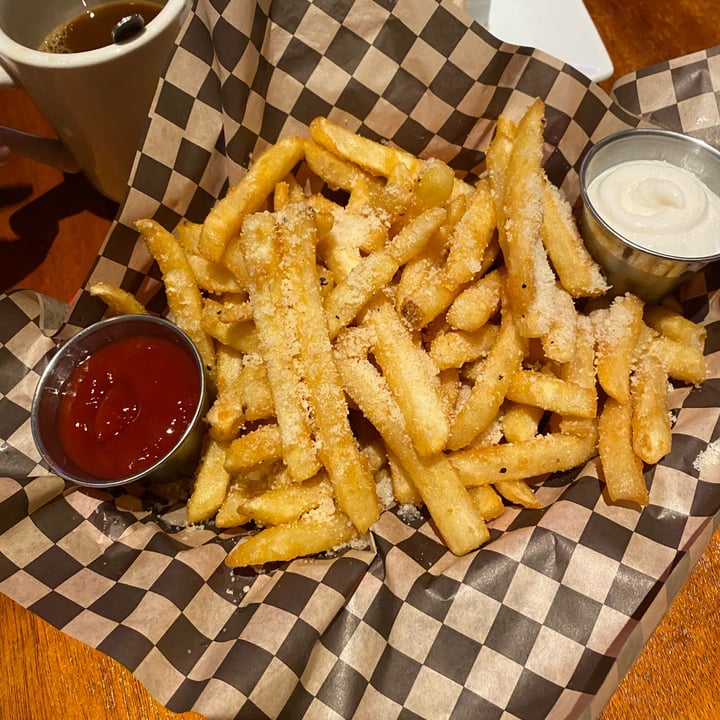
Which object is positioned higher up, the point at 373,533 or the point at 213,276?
the point at 213,276

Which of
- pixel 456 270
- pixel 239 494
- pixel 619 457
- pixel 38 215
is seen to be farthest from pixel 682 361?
pixel 38 215

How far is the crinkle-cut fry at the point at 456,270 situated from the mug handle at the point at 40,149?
1072 millimetres

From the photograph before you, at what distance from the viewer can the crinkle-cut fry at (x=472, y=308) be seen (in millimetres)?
1214

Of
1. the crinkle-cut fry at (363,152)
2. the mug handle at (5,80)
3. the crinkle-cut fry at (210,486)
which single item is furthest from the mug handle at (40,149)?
the crinkle-cut fry at (210,486)

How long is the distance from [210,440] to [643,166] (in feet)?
4.00

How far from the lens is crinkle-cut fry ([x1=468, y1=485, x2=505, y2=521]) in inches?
48.7

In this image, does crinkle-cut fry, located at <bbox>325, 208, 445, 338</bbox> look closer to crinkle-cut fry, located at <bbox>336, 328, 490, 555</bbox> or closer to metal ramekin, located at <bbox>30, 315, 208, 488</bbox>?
crinkle-cut fry, located at <bbox>336, 328, 490, 555</bbox>

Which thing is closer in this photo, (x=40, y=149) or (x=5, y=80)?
(x=5, y=80)

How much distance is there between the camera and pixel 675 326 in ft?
4.57

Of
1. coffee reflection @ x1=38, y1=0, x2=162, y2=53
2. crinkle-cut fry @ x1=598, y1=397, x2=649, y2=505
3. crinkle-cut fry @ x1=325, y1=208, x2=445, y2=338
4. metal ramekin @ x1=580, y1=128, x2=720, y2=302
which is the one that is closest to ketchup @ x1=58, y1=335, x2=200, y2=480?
crinkle-cut fry @ x1=325, y1=208, x2=445, y2=338

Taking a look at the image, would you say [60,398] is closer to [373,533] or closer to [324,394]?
[324,394]

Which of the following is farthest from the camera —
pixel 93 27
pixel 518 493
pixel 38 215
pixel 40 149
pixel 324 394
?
pixel 38 215

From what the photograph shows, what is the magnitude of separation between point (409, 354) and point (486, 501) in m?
0.34

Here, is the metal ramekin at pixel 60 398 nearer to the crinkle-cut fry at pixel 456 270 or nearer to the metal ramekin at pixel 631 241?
the crinkle-cut fry at pixel 456 270
